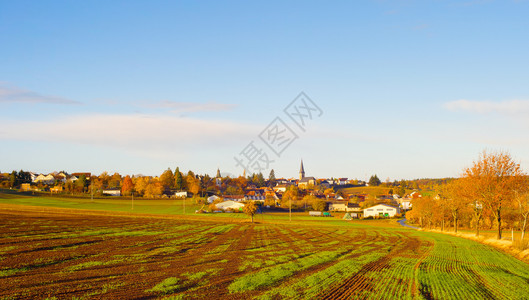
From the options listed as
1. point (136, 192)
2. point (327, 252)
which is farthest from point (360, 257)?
point (136, 192)

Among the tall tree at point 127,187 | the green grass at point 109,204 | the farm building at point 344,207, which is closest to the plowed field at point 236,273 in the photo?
the green grass at point 109,204

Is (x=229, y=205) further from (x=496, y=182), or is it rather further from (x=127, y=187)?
(x=496, y=182)

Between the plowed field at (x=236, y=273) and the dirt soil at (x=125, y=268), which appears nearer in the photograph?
the dirt soil at (x=125, y=268)

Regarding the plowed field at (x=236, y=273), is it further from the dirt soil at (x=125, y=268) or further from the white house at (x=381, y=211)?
the white house at (x=381, y=211)

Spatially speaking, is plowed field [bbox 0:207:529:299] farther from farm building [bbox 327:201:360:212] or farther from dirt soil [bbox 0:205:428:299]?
farm building [bbox 327:201:360:212]

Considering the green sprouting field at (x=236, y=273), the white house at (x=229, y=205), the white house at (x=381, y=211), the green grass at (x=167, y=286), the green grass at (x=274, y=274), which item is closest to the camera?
the green grass at (x=167, y=286)

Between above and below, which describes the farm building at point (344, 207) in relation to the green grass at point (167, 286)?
below

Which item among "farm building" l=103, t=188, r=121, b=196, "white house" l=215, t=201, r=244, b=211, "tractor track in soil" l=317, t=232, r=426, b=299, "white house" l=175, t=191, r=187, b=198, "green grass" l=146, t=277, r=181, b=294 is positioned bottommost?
"white house" l=215, t=201, r=244, b=211

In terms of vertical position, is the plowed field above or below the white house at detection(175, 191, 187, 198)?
above

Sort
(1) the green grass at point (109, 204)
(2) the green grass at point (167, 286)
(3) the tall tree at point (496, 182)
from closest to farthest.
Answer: (2) the green grass at point (167, 286)
(3) the tall tree at point (496, 182)
(1) the green grass at point (109, 204)

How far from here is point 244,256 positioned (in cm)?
3316

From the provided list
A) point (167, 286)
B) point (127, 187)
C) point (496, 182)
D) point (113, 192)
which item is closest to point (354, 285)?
point (167, 286)

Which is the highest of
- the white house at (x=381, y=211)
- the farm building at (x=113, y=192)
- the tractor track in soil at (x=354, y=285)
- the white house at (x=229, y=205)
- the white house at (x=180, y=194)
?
the tractor track in soil at (x=354, y=285)

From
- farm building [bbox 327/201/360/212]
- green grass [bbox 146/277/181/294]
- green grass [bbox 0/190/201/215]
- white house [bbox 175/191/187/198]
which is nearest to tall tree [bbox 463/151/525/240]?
green grass [bbox 146/277/181/294]
